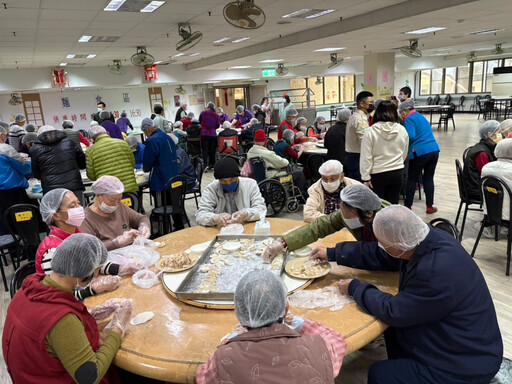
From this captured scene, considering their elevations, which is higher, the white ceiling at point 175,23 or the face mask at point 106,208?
the white ceiling at point 175,23

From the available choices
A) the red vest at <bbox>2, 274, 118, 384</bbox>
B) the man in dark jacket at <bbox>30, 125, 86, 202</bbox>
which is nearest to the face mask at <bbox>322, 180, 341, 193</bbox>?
the red vest at <bbox>2, 274, 118, 384</bbox>

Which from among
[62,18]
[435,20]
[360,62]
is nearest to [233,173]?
[62,18]

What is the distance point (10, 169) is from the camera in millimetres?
4137

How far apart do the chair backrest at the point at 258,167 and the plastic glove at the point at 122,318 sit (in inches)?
143

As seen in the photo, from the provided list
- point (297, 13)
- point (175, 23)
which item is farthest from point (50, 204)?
point (297, 13)

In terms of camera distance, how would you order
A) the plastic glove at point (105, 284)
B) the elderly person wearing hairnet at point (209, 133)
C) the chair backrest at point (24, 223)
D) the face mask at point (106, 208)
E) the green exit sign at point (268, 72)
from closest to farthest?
the plastic glove at point (105, 284)
the face mask at point (106, 208)
the chair backrest at point (24, 223)
the elderly person wearing hairnet at point (209, 133)
the green exit sign at point (268, 72)

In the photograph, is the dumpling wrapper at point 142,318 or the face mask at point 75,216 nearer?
the dumpling wrapper at point 142,318

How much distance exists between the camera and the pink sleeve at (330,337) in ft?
4.40

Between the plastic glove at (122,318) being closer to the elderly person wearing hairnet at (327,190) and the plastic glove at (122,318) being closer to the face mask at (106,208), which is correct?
the face mask at (106,208)

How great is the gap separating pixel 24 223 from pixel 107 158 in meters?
1.03

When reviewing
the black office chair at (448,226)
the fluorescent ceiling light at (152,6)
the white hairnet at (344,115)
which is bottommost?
the black office chair at (448,226)

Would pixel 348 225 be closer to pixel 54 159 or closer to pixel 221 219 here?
pixel 221 219

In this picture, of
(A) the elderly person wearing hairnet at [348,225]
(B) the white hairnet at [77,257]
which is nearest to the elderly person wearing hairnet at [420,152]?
(A) the elderly person wearing hairnet at [348,225]

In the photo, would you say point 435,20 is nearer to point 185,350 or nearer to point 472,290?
point 472,290
